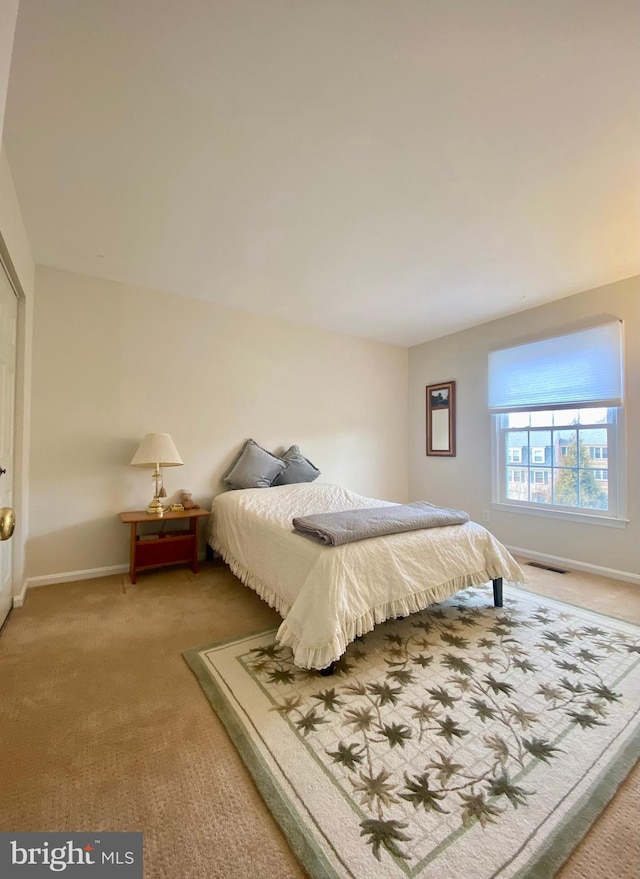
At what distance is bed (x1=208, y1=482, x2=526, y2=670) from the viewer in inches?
66.7

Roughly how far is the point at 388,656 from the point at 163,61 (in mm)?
2807

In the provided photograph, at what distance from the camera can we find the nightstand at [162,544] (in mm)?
2873

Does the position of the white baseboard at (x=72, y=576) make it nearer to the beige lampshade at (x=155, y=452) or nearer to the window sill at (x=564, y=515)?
the beige lampshade at (x=155, y=452)

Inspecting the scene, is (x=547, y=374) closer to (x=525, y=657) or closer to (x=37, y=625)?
(x=525, y=657)

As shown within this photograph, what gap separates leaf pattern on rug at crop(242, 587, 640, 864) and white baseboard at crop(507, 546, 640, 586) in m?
1.11

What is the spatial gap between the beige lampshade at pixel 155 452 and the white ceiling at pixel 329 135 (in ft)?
4.55

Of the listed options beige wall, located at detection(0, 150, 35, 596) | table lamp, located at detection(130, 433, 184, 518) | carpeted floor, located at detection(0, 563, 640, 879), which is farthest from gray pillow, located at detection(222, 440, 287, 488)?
beige wall, located at detection(0, 150, 35, 596)

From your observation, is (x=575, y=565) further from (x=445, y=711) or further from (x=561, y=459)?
(x=445, y=711)

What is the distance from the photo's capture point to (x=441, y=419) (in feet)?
14.7

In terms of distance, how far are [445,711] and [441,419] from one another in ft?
11.3

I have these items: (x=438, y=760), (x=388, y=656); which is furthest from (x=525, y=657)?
(x=438, y=760)

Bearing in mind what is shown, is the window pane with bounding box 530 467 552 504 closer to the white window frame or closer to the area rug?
the white window frame

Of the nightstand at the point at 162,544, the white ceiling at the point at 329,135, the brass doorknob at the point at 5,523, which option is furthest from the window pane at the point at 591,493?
the brass doorknob at the point at 5,523

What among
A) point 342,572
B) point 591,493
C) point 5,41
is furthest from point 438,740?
point 591,493
